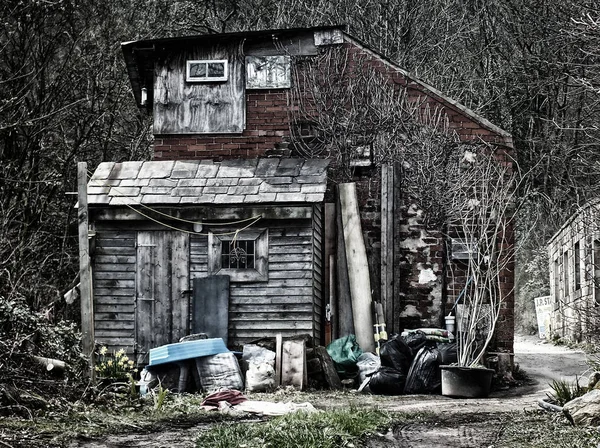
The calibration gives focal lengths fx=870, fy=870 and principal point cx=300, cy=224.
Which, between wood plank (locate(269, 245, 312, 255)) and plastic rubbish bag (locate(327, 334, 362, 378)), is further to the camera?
wood plank (locate(269, 245, 312, 255))

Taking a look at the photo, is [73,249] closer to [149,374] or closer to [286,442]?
[149,374]

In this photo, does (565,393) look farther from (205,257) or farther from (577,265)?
(577,265)

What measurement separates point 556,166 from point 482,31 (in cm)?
496

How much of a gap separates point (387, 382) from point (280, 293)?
8.09 ft

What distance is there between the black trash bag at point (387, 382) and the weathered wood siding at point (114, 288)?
4329 mm

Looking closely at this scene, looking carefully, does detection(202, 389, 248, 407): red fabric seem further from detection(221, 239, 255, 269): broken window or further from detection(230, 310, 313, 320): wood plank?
detection(221, 239, 255, 269): broken window

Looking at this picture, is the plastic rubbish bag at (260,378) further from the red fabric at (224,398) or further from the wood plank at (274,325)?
the red fabric at (224,398)

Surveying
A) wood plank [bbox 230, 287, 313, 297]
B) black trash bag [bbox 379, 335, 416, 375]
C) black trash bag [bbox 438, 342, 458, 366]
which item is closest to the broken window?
wood plank [bbox 230, 287, 313, 297]

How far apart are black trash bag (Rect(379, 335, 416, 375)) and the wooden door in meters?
3.51

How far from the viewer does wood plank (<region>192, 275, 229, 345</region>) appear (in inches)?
583

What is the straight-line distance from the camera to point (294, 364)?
1391cm

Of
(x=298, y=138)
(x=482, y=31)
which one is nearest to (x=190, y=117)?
(x=298, y=138)

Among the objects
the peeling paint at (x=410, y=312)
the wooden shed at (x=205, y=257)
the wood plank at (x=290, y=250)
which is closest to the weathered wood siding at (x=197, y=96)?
the wooden shed at (x=205, y=257)

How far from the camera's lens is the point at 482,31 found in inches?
1104
